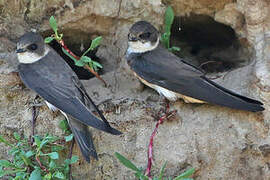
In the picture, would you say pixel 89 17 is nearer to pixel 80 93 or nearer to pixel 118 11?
pixel 118 11

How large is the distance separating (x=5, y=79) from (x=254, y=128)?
1326 mm

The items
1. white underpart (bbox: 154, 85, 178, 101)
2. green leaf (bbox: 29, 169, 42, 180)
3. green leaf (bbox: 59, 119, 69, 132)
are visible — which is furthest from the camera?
white underpart (bbox: 154, 85, 178, 101)

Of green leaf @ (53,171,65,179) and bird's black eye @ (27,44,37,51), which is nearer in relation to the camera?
green leaf @ (53,171,65,179)

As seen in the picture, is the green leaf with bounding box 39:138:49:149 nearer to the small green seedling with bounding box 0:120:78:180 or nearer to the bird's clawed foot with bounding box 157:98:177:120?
the small green seedling with bounding box 0:120:78:180

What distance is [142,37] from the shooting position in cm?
278

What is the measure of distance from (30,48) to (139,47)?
611mm

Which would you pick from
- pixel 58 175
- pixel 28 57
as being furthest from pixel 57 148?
pixel 28 57

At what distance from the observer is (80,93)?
258 cm

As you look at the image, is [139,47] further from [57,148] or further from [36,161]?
[36,161]

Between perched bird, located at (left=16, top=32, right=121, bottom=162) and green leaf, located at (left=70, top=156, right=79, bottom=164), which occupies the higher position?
perched bird, located at (left=16, top=32, right=121, bottom=162)

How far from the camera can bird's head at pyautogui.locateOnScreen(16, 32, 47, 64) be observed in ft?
8.73

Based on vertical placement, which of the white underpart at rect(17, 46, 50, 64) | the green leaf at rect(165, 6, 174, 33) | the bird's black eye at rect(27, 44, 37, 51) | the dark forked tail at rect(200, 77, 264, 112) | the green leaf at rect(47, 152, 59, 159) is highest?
the green leaf at rect(165, 6, 174, 33)

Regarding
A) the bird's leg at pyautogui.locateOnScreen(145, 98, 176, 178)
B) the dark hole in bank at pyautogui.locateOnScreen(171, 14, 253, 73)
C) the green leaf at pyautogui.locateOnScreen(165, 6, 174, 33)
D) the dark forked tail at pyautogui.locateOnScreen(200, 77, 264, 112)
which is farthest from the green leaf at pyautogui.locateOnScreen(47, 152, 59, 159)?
the dark hole in bank at pyautogui.locateOnScreen(171, 14, 253, 73)

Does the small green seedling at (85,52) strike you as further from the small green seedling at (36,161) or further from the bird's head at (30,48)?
the small green seedling at (36,161)
